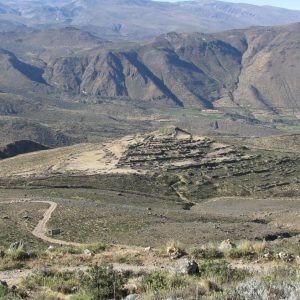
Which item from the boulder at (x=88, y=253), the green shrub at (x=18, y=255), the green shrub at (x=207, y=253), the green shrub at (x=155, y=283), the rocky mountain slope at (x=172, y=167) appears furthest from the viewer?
the rocky mountain slope at (x=172, y=167)

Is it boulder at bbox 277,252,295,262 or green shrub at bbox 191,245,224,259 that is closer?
boulder at bbox 277,252,295,262

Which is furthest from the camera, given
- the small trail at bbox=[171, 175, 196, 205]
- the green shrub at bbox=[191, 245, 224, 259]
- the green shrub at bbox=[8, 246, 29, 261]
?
the small trail at bbox=[171, 175, 196, 205]

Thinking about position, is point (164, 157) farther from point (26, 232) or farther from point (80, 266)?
point (80, 266)

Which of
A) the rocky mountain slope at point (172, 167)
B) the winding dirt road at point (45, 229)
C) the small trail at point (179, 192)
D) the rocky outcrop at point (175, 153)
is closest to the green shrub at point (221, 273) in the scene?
the winding dirt road at point (45, 229)

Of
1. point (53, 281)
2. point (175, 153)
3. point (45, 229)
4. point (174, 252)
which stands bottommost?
point (175, 153)

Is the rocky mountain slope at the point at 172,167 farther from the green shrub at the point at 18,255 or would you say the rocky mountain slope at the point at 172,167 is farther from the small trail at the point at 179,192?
the green shrub at the point at 18,255

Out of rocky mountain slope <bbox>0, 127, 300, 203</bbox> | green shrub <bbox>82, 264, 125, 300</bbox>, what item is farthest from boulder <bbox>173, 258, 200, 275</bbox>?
rocky mountain slope <bbox>0, 127, 300, 203</bbox>

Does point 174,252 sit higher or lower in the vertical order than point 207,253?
lower

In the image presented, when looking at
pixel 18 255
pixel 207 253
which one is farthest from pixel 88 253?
pixel 207 253

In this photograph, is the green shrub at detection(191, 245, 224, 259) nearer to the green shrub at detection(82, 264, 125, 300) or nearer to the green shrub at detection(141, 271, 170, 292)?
the green shrub at detection(141, 271, 170, 292)

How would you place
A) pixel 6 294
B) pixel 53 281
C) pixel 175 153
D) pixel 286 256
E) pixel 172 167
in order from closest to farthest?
pixel 6 294
pixel 53 281
pixel 286 256
pixel 172 167
pixel 175 153

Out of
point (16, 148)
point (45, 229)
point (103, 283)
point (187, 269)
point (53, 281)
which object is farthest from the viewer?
point (16, 148)

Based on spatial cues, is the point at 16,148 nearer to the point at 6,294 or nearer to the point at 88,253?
the point at 88,253

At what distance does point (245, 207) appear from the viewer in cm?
5703
